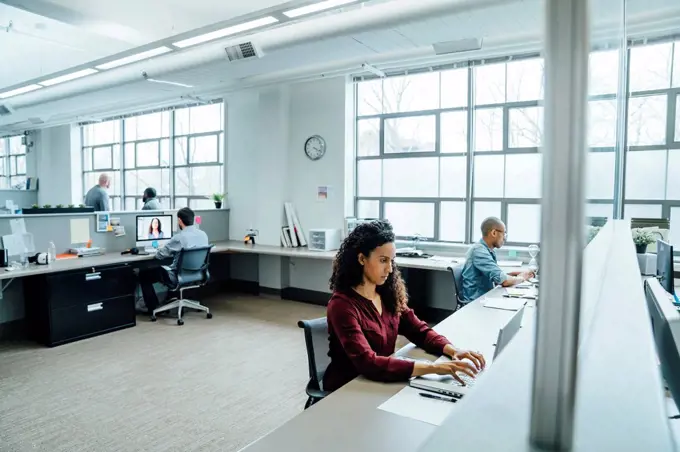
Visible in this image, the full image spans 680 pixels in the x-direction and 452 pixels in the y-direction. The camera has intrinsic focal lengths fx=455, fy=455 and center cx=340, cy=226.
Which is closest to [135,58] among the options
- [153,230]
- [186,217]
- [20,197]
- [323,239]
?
[186,217]

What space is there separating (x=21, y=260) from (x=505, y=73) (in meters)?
5.25

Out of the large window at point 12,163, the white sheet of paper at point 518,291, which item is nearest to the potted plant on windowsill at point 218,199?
the white sheet of paper at point 518,291

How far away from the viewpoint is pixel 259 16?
3.68m

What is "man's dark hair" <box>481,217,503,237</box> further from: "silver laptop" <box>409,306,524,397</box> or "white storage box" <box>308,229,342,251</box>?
"white storage box" <box>308,229,342,251</box>

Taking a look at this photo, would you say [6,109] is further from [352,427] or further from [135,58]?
[352,427]

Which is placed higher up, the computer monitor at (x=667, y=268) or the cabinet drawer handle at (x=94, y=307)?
the computer monitor at (x=667, y=268)

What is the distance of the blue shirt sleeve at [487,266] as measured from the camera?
3.50 metres

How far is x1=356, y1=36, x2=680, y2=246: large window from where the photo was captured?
421cm

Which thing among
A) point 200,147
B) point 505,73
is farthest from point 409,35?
point 200,147

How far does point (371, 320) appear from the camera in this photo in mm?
1978

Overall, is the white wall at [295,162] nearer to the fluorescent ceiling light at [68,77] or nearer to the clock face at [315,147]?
the clock face at [315,147]

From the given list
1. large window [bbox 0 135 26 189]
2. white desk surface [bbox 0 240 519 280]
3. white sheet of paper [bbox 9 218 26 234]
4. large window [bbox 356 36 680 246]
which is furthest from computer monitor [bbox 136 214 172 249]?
large window [bbox 0 135 26 189]

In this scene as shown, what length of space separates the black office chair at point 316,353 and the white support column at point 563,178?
176cm

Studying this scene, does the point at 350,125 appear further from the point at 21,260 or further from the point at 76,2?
the point at 21,260
